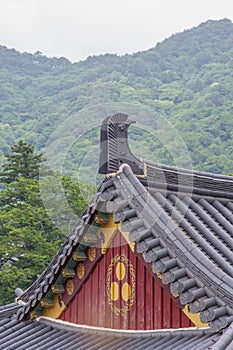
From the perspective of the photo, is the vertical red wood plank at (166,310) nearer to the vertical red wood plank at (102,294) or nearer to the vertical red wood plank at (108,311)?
the vertical red wood plank at (108,311)

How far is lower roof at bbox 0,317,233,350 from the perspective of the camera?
26.0ft

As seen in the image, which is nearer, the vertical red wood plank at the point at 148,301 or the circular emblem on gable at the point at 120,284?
the vertical red wood plank at the point at 148,301

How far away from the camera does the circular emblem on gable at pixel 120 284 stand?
936 centimetres

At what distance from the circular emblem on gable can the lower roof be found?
1.09 ft

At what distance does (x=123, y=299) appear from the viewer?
A: 373 inches

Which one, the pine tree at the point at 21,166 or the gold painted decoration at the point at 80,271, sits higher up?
the pine tree at the point at 21,166

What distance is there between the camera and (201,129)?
5575 centimetres

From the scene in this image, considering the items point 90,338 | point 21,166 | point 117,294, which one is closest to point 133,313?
point 117,294

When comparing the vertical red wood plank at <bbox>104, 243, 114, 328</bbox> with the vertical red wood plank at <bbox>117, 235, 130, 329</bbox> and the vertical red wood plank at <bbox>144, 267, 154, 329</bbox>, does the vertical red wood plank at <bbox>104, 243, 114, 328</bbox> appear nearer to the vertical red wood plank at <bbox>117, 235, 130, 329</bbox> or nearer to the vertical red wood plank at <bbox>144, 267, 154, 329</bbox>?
the vertical red wood plank at <bbox>117, 235, 130, 329</bbox>

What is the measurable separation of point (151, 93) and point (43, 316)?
63.6m

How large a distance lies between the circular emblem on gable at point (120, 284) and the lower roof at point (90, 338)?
332mm

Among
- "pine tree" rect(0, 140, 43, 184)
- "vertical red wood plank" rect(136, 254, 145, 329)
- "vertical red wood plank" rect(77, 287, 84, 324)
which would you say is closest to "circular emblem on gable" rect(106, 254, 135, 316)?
"vertical red wood plank" rect(136, 254, 145, 329)

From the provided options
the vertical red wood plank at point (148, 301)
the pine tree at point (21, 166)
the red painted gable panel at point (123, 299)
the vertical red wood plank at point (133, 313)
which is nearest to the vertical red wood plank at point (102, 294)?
the red painted gable panel at point (123, 299)

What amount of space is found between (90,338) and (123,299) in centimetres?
70
